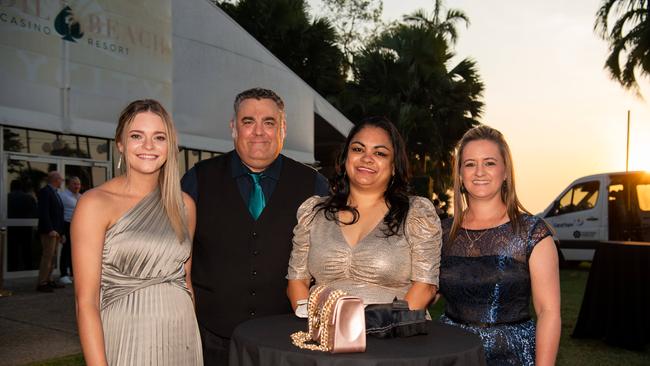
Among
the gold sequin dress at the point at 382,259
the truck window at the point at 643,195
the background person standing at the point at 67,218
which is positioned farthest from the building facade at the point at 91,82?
the truck window at the point at 643,195

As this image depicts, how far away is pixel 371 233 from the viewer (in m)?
2.77

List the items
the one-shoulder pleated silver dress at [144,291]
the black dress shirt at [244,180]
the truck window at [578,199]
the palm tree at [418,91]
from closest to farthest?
1. the one-shoulder pleated silver dress at [144,291]
2. the black dress shirt at [244,180]
3. the truck window at [578,199]
4. the palm tree at [418,91]

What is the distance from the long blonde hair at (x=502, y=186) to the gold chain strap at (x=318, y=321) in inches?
35.9

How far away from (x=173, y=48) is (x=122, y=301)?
967cm

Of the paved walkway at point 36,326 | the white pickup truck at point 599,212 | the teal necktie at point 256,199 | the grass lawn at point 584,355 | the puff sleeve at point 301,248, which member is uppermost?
the teal necktie at point 256,199

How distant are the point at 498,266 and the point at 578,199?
11.4 metres

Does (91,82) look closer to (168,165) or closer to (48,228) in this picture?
(48,228)

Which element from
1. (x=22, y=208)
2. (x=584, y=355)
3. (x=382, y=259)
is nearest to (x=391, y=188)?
(x=382, y=259)

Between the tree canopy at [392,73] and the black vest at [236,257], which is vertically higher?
the tree canopy at [392,73]

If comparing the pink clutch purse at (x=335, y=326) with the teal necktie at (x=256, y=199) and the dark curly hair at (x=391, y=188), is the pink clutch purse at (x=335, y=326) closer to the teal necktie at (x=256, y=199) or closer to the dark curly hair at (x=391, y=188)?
the dark curly hair at (x=391, y=188)

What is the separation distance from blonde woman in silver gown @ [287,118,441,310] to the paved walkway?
11.0 feet

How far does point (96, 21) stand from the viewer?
33.1 feet

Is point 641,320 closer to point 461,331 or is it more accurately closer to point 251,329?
point 461,331

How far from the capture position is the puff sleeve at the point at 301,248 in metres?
2.90
